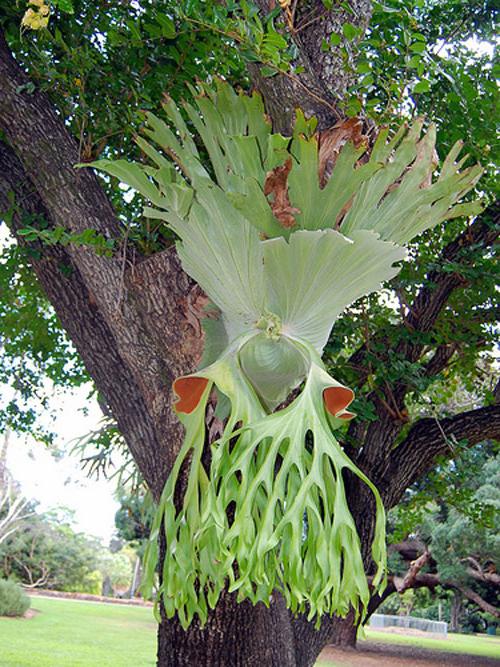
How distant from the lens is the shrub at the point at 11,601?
11.7m

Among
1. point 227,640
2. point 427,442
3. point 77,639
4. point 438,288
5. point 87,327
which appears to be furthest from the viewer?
point 77,639

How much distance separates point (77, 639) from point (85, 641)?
194 millimetres

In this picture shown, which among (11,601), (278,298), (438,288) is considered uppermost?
(438,288)

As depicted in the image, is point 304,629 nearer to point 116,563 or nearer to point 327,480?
point 327,480

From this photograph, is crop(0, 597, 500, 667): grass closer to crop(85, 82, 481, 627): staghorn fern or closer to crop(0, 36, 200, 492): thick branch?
crop(0, 36, 200, 492): thick branch

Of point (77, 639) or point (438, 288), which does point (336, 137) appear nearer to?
point (438, 288)

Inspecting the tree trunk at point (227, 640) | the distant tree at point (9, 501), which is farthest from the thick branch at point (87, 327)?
the distant tree at point (9, 501)

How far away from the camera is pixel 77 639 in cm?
955

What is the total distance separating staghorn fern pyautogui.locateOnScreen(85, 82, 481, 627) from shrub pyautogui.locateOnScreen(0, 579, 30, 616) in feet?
38.2

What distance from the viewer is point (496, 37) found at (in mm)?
3244

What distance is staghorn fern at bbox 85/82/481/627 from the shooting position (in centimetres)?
123

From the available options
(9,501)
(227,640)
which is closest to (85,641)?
(227,640)

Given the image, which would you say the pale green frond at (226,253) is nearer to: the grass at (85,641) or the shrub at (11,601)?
the grass at (85,641)

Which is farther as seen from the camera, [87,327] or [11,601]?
[11,601]
